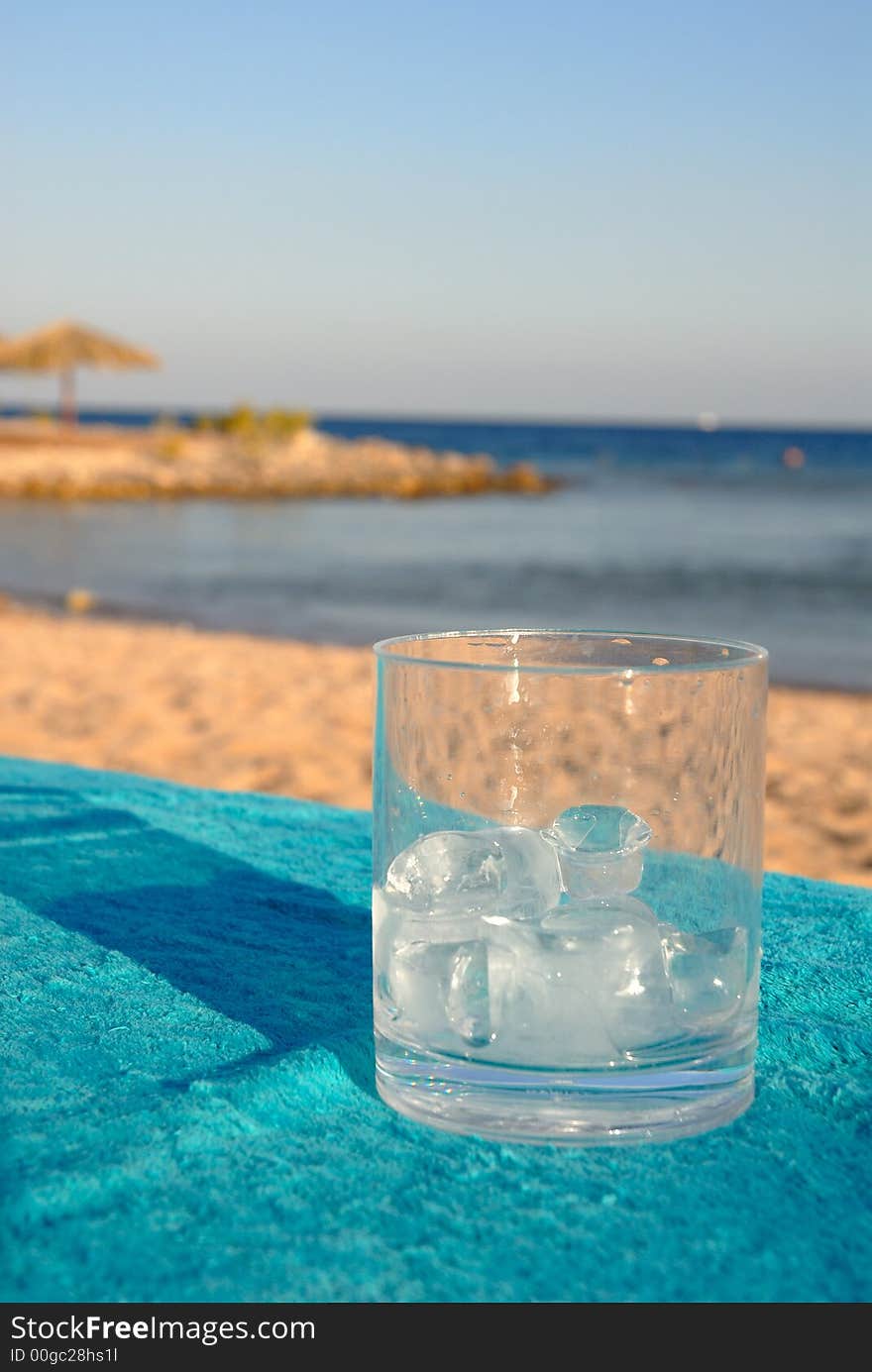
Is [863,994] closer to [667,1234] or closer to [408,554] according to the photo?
[667,1234]

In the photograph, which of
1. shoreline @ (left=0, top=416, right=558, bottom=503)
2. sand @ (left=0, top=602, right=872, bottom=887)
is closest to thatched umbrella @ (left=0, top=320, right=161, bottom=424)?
shoreline @ (left=0, top=416, right=558, bottom=503)

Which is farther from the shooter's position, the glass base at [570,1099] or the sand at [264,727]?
the sand at [264,727]

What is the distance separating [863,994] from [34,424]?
104ft

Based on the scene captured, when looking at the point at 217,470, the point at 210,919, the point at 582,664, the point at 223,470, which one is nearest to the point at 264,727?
the point at 210,919

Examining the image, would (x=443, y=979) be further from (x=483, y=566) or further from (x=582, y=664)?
(x=483, y=566)

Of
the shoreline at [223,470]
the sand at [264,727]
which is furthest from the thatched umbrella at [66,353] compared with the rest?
the sand at [264,727]

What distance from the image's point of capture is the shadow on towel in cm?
90

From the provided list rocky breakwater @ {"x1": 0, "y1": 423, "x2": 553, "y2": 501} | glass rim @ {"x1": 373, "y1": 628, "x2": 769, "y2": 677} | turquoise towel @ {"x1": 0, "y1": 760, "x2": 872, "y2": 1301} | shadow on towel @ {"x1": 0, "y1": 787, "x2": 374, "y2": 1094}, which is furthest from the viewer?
rocky breakwater @ {"x1": 0, "y1": 423, "x2": 553, "y2": 501}

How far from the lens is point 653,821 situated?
2.43ft

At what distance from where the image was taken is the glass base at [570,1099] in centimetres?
70

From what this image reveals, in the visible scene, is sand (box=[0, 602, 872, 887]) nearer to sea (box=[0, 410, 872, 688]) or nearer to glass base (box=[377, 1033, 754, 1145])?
sea (box=[0, 410, 872, 688])

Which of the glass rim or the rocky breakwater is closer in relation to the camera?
the glass rim

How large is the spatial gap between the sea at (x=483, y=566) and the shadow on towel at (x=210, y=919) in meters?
3.95

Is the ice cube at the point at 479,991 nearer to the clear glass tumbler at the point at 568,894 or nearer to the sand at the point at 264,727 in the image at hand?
the clear glass tumbler at the point at 568,894
